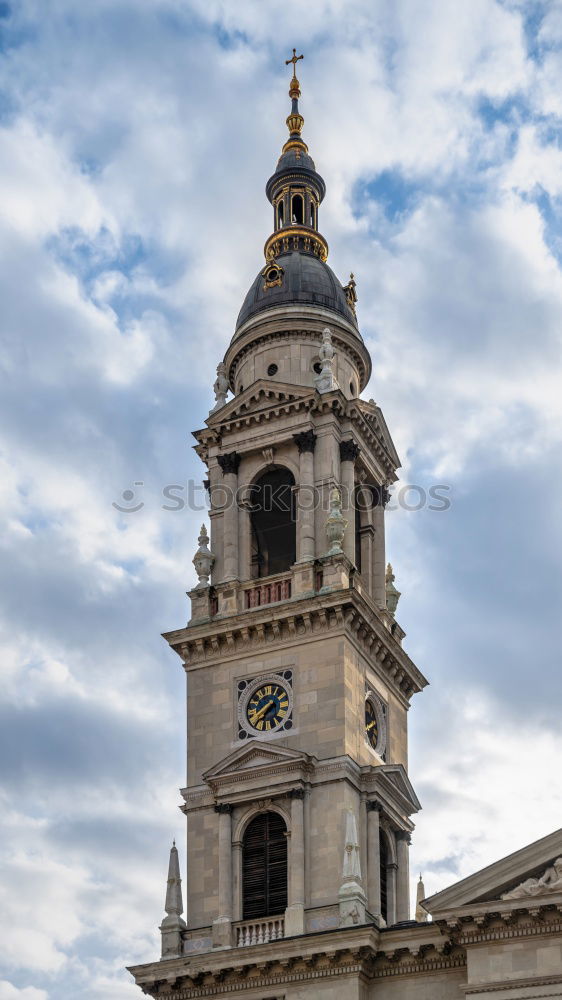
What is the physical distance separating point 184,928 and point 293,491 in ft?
48.2

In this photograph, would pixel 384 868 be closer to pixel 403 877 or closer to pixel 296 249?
pixel 403 877

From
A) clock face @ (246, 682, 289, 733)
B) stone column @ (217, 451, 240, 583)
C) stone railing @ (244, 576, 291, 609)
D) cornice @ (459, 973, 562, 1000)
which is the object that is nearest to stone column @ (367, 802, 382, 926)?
clock face @ (246, 682, 289, 733)

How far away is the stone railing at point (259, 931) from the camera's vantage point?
45.8 metres

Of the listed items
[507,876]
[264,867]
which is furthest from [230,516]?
[507,876]

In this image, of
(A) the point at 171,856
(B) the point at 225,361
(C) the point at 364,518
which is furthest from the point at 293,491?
(A) the point at 171,856

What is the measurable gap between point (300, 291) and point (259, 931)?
23679mm

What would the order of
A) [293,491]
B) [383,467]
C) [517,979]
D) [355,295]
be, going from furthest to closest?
[355,295] → [383,467] → [293,491] → [517,979]

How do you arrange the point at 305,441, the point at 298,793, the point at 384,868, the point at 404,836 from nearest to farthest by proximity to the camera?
the point at 298,793 < the point at 384,868 < the point at 404,836 < the point at 305,441

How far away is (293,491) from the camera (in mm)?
53656

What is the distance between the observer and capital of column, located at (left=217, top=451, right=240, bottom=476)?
55.2 metres

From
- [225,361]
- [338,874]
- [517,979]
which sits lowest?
[517,979]

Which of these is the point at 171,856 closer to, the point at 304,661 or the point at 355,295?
the point at 304,661

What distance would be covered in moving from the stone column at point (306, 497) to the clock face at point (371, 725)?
5054 millimetres

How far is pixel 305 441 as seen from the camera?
5384 centimetres
